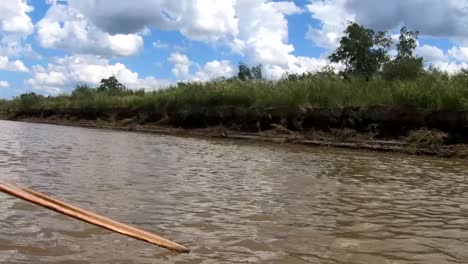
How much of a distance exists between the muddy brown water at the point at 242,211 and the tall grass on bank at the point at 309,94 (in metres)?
6.95

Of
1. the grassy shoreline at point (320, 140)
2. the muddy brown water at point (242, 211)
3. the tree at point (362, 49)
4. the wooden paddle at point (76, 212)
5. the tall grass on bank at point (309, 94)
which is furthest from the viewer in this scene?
the tree at point (362, 49)

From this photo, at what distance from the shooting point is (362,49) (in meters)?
39.0

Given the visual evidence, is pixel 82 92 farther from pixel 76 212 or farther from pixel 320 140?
pixel 76 212

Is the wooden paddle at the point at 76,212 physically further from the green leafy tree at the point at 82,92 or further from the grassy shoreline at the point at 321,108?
the green leafy tree at the point at 82,92

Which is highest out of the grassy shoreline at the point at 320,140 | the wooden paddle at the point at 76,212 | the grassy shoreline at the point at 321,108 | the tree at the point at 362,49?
the tree at the point at 362,49

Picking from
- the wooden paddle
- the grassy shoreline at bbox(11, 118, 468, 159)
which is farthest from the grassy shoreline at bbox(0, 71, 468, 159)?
the wooden paddle

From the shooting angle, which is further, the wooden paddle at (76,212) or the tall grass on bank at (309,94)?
the tall grass on bank at (309,94)

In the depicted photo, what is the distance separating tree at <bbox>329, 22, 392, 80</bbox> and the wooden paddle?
115 ft

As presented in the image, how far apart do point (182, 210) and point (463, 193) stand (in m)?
5.09

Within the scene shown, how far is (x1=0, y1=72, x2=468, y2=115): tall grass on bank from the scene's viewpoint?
64.8ft

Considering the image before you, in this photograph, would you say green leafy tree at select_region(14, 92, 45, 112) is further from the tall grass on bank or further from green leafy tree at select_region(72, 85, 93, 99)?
the tall grass on bank

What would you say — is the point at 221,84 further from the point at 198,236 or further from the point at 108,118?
the point at 198,236

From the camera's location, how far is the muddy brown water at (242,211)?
524cm

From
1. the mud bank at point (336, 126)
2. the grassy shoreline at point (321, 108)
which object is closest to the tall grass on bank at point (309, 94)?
the grassy shoreline at point (321, 108)
